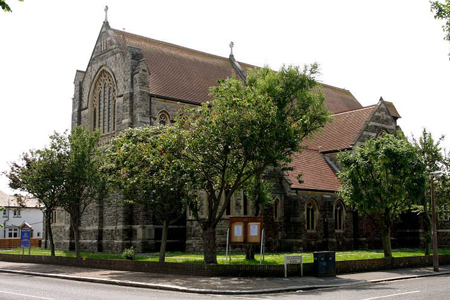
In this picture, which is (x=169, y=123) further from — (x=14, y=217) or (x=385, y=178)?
(x=14, y=217)

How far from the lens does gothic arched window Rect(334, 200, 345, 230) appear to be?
3994 cm

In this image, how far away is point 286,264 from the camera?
21.0 metres

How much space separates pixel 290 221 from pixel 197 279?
55.2 feet

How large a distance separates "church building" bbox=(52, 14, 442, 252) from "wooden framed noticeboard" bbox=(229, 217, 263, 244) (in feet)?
Result: 35.5

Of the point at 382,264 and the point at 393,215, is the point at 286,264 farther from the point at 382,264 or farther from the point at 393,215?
the point at 393,215

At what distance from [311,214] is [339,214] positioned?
3420mm

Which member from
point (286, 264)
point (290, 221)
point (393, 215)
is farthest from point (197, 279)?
point (290, 221)

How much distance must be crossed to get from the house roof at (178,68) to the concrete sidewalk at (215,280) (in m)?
16.8

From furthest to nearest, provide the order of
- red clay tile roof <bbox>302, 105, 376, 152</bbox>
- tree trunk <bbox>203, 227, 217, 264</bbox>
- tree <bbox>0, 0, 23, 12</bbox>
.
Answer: red clay tile roof <bbox>302, 105, 376, 152</bbox> < tree trunk <bbox>203, 227, 217, 264</bbox> < tree <bbox>0, 0, 23, 12</bbox>

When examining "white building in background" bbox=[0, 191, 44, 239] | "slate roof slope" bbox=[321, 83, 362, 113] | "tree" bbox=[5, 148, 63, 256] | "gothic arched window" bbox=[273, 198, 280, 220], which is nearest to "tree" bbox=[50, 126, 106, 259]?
"tree" bbox=[5, 148, 63, 256]

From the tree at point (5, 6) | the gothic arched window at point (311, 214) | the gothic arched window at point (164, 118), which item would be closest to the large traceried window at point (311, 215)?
the gothic arched window at point (311, 214)

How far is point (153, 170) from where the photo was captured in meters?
23.8

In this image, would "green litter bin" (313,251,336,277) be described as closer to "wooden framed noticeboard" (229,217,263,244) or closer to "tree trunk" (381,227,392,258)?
"wooden framed noticeboard" (229,217,263,244)

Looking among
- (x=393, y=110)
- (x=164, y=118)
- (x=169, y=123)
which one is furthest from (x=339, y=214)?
(x=164, y=118)
